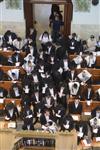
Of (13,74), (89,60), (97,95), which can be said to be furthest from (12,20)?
(97,95)

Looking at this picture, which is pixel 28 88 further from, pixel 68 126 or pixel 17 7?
pixel 17 7

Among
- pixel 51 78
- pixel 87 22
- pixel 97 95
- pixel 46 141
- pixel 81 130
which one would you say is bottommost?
pixel 81 130

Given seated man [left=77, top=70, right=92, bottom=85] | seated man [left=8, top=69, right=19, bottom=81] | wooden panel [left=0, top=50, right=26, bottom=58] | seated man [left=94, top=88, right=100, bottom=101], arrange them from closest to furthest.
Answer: seated man [left=94, top=88, right=100, bottom=101], seated man [left=77, top=70, right=92, bottom=85], seated man [left=8, top=69, right=19, bottom=81], wooden panel [left=0, top=50, right=26, bottom=58]

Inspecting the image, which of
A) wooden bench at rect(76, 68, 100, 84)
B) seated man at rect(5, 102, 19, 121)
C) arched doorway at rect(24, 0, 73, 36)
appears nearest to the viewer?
seated man at rect(5, 102, 19, 121)

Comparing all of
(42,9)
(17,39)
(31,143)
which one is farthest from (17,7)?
(31,143)

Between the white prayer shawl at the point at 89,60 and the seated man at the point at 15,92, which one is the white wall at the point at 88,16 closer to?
the white prayer shawl at the point at 89,60

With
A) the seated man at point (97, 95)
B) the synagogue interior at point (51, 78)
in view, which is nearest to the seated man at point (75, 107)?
the synagogue interior at point (51, 78)

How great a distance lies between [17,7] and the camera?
59.8 feet

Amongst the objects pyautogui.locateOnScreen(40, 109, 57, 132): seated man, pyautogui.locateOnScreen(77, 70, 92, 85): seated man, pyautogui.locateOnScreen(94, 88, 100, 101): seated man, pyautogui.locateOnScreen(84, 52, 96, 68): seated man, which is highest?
pyautogui.locateOnScreen(84, 52, 96, 68): seated man

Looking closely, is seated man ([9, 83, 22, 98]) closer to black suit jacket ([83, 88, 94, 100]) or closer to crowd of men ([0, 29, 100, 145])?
crowd of men ([0, 29, 100, 145])

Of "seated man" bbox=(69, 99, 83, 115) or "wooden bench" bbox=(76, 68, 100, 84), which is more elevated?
"wooden bench" bbox=(76, 68, 100, 84)

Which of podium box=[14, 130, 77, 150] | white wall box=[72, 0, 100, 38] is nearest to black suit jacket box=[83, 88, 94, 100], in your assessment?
podium box=[14, 130, 77, 150]

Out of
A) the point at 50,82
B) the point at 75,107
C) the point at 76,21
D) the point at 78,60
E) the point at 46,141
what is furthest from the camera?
the point at 76,21

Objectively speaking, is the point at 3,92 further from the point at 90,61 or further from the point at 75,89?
the point at 90,61
